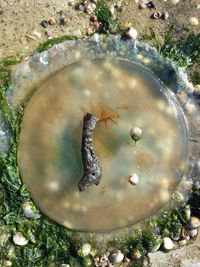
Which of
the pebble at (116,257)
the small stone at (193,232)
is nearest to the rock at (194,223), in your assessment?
the small stone at (193,232)

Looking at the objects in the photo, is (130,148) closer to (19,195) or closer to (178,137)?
(178,137)

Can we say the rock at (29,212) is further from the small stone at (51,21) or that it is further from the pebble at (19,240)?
the small stone at (51,21)

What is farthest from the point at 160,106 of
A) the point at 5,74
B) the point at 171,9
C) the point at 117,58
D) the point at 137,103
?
the point at 5,74

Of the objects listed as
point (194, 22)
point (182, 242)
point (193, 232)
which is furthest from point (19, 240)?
point (194, 22)

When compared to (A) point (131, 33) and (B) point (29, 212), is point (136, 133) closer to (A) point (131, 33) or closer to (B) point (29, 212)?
(A) point (131, 33)

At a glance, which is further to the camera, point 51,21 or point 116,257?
point 51,21

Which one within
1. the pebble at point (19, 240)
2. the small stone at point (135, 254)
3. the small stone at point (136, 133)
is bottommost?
the pebble at point (19, 240)
